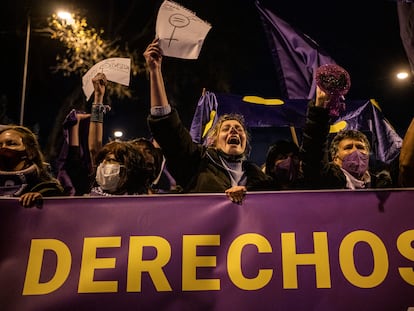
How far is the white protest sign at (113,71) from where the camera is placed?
15.0 ft

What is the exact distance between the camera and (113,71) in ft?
15.2

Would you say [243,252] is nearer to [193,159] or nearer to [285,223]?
[285,223]

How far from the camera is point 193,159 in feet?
12.5

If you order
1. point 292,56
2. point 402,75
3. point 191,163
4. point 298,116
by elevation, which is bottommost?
point 191,163

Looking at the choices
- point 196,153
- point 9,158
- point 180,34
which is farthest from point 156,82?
point 9,158

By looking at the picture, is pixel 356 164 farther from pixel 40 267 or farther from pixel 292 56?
pixel 292 56

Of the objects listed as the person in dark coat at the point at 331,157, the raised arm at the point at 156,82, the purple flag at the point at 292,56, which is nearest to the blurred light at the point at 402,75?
the purple flag at the point at 292,56

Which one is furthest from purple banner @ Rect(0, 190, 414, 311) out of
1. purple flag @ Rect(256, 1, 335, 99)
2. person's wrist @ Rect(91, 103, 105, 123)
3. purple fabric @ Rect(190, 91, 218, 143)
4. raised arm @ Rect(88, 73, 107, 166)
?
purple flag @ Rect(256, 1, 335, 99)

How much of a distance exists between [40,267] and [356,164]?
7.14ft

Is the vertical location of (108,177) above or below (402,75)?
below

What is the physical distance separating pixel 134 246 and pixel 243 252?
641mm

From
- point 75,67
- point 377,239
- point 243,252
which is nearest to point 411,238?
point 377,239

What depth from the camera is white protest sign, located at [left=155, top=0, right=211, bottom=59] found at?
3.73 meters

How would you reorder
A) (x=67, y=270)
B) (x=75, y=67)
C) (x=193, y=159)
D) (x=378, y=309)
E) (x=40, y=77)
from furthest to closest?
1. (x=40, y=77)
2. (x=75, y=67)
3. (x=193, y=159)
4. (x=67, y=270)
5. (x=378, y=309)
